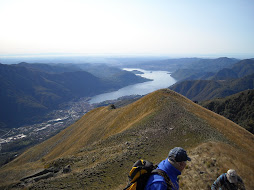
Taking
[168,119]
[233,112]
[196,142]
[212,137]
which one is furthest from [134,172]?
[233,112]

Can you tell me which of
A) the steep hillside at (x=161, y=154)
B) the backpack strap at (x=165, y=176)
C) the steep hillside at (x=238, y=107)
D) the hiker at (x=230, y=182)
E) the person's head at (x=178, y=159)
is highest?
the person's head at (x=178, y=159)

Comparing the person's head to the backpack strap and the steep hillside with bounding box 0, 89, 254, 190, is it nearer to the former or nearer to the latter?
the backpack strap

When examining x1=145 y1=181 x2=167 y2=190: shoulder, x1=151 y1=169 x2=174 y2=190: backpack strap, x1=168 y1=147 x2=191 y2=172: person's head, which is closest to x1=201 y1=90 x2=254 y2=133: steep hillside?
x1=168 y1=147 x2=191 y2=172: person's head

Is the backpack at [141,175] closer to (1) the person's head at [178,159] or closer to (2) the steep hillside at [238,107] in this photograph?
(1) the person's head at [178,159]

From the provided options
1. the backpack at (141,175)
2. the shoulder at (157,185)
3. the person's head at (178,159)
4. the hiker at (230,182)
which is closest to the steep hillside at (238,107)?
the hiker at (230,182)

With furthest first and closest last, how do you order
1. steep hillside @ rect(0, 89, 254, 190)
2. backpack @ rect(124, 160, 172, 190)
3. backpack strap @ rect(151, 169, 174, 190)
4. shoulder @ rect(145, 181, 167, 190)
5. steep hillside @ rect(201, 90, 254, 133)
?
steep hillside @ rect(201, 90, 254, 133) → steep hillside @ rect(0, 89, 254, 190) → backpack strap @ rect(151, 169, 174, 190) → backpack @ rect(124, 160, 172, 190) → shoulder @ rect(145, 181, 167, 190)

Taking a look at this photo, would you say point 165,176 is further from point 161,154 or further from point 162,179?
point 161,154

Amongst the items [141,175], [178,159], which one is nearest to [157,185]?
[141,175]

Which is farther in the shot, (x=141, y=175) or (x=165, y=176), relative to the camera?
(x=165, y=176)
